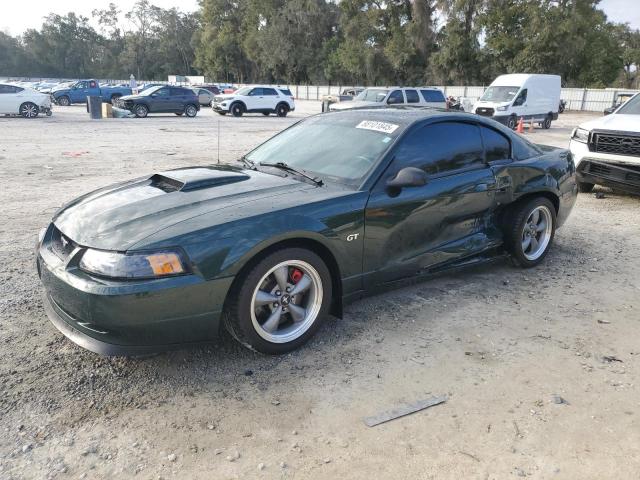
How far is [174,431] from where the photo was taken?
261cm

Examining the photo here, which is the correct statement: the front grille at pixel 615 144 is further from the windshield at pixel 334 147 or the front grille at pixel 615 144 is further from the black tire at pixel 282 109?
the black tire at pixel 282 109

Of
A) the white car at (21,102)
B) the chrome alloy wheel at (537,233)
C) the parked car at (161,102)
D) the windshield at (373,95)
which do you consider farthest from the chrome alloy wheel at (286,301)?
the parked car at (161,102)

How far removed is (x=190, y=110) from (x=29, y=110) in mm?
7281

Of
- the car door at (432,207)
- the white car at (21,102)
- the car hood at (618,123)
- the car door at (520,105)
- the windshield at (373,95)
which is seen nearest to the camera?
the car door at (432,207)

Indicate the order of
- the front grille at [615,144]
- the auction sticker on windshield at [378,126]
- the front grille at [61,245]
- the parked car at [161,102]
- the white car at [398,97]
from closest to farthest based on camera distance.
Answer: the front grille at [61,245] < the auction sticker on windshield at [378,126] < the front grille at [615,144] < the white car at [398,97] < the parked car at [161,102]

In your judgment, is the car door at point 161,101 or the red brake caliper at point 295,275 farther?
the car door at point 161,101

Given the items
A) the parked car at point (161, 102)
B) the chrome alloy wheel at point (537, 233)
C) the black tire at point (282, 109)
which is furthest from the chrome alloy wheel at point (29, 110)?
the chrome alloy wheel at point (537, 233)

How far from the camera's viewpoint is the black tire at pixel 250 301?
9.91ft

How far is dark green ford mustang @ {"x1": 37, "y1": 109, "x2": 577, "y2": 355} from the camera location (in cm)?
281

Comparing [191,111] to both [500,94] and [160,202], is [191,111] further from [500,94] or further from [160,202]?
[160,202]

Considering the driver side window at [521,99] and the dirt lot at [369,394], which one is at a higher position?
the driver side window at [521,99]

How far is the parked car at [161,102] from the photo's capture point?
2458 centimetres

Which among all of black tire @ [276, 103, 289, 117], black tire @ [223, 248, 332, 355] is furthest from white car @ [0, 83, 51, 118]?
black tire @ [223, 248, 332, 355]

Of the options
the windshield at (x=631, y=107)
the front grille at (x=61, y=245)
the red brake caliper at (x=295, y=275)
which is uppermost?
the windshield at (x=631, y=107)
